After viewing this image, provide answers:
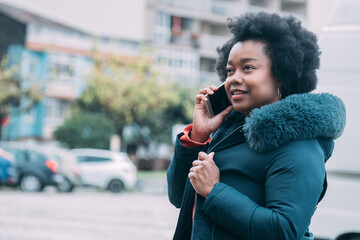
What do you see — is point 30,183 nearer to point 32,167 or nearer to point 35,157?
point 32,167

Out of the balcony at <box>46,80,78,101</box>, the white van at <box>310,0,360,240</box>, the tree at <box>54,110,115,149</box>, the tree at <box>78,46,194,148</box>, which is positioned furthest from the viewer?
the balcony at <box>46,80,78,101</box>

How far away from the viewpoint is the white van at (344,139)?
155 inches

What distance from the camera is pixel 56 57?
3534 cm

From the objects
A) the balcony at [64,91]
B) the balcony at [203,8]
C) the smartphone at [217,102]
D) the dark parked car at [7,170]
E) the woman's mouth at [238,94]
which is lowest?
the dark parked car at [7,170]

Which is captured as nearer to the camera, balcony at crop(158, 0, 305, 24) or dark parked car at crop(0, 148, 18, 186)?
dark parked car at crop(0, 148, 18, 186)

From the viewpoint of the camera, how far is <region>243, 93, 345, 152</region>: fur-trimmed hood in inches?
66.3

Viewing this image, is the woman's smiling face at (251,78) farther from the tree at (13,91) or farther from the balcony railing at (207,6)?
the balcony railing at (207,6)

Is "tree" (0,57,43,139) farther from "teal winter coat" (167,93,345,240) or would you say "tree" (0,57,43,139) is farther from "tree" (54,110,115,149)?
"teal winter coat" (167,93,345,240)

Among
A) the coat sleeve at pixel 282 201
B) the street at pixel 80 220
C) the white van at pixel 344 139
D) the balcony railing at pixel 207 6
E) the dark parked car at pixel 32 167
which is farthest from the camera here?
the balcony railing at pixel 207 6

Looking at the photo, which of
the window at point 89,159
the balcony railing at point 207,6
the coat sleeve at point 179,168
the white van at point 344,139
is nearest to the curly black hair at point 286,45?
the coat sleeve at point 179,168

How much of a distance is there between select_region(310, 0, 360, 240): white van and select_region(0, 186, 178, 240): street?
5098mm

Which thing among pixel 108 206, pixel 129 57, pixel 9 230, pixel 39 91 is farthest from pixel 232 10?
pixel 9 230

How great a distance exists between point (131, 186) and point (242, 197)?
19164mm

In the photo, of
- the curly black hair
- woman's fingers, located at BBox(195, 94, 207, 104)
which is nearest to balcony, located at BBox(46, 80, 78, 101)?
woman's fingers, located at BBox(195, 94, 207, 104)
